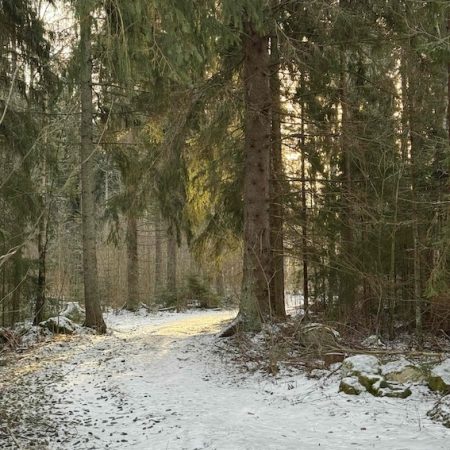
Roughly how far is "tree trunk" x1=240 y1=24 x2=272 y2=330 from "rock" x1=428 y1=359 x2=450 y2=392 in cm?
394

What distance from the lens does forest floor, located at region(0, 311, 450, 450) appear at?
513 cm

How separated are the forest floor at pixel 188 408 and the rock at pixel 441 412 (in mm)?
105

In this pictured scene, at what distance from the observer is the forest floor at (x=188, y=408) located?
5.13 metres

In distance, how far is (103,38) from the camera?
17.2 ft

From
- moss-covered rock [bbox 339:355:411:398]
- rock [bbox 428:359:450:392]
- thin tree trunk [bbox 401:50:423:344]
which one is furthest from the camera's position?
thin tree trunk [bbox 401:50:423:344]

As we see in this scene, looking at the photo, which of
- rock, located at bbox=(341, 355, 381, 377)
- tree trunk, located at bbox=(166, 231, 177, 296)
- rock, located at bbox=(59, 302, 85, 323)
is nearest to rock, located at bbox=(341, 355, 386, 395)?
rock, located at bbox=(341, 355, 381, 377)

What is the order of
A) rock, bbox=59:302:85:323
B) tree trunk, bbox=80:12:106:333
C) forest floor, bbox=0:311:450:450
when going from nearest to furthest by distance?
forest floor, bbox=0:311:450:450, tree trunk, bbox=80:12:106:333, rock, bbox=59:302:85:323

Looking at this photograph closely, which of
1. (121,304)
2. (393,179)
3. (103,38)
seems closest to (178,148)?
(393,179)

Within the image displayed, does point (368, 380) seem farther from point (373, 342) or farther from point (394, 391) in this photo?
point (373, 342)

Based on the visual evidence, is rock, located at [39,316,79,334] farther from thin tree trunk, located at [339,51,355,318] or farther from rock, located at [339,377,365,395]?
rock, located at [339,377,365,395]

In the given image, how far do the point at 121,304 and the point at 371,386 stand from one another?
602 inches

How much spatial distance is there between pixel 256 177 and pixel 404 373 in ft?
15.9

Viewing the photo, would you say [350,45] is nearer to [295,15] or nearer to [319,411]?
[295,15]

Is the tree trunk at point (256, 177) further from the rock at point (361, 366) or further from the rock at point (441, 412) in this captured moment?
the rock at point (441, 412)
